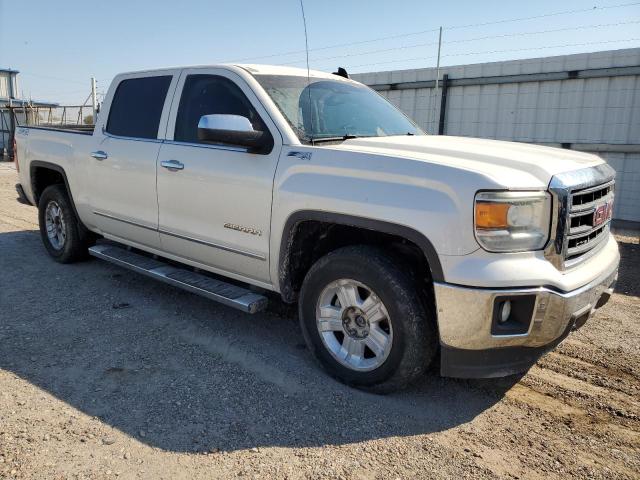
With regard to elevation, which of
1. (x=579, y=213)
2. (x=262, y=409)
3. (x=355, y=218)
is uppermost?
(x=579, y=213)

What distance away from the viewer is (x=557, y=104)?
31.6 feet

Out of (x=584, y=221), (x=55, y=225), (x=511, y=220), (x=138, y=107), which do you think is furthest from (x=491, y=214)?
(x=55, y=225)

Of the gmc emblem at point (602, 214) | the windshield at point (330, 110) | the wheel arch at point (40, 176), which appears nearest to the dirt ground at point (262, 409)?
the gmc emblem at point (602, 214)

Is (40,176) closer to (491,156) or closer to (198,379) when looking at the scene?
(198,379)

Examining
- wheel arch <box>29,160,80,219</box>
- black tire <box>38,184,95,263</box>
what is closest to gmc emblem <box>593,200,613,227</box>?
black tire <box>38,184,95,263</box>

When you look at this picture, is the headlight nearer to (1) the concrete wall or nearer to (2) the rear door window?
(2) the rear door window

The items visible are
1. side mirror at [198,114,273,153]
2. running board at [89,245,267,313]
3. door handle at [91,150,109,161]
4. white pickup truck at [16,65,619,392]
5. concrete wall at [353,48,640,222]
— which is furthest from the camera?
concrete wall at [353,48,640,222]

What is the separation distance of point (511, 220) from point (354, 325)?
117 cm

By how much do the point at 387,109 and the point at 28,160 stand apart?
14.0 ft

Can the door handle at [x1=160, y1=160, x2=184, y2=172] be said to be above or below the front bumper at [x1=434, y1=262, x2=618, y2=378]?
above

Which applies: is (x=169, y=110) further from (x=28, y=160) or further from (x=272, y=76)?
(x=28, y=160)

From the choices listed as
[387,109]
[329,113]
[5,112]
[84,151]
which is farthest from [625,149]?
[5,112]

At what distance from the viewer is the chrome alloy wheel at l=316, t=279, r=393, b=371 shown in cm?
321

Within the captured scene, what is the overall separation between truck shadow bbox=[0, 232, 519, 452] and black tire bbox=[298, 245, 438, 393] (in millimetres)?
131
